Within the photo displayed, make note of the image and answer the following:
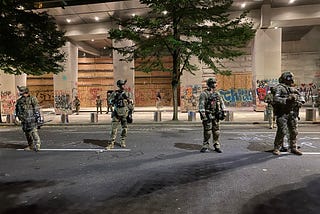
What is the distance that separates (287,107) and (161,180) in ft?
12.6

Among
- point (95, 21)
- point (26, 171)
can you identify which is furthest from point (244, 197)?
point (95, 21)

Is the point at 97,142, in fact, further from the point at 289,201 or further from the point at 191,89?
the point at 191,89

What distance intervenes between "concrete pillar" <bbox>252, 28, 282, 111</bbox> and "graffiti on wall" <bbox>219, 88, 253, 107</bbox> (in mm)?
4578

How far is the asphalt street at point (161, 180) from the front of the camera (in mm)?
3963

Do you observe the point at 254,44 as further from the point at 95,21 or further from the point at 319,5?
the point at 95,21

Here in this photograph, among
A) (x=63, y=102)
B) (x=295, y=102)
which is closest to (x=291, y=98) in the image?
(x=295, y=102)

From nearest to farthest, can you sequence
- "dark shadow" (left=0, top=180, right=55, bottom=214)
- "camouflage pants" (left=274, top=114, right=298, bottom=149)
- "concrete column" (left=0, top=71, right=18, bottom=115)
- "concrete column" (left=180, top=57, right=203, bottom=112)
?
"dark shadow" (left=0, top=180, right=55, bottom=214) → "camouflage pants" (left=274, top=114, right=298, bottom=149) → "concrete column" (left=180, top=57, right=203, bottom=112) → "concrete column" (left=0, top=71, right=18, bottom=115)

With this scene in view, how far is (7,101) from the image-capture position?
22750mm

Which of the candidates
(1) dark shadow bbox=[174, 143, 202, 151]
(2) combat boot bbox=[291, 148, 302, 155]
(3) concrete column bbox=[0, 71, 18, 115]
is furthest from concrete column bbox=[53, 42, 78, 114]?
(2) combat boot bbox=[291, 148, 302, 155]

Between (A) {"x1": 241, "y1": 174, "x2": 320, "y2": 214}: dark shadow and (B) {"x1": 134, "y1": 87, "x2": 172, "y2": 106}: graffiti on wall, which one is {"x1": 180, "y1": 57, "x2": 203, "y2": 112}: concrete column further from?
(A) {"x1": 241, "y1": 174, "x2": 320, "y2": 214}: dark shadow

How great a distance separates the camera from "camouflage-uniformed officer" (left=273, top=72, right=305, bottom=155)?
6676mm

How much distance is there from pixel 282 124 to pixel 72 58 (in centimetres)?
2100

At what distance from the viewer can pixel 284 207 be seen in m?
3.82

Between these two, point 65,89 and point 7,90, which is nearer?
point 7,90
